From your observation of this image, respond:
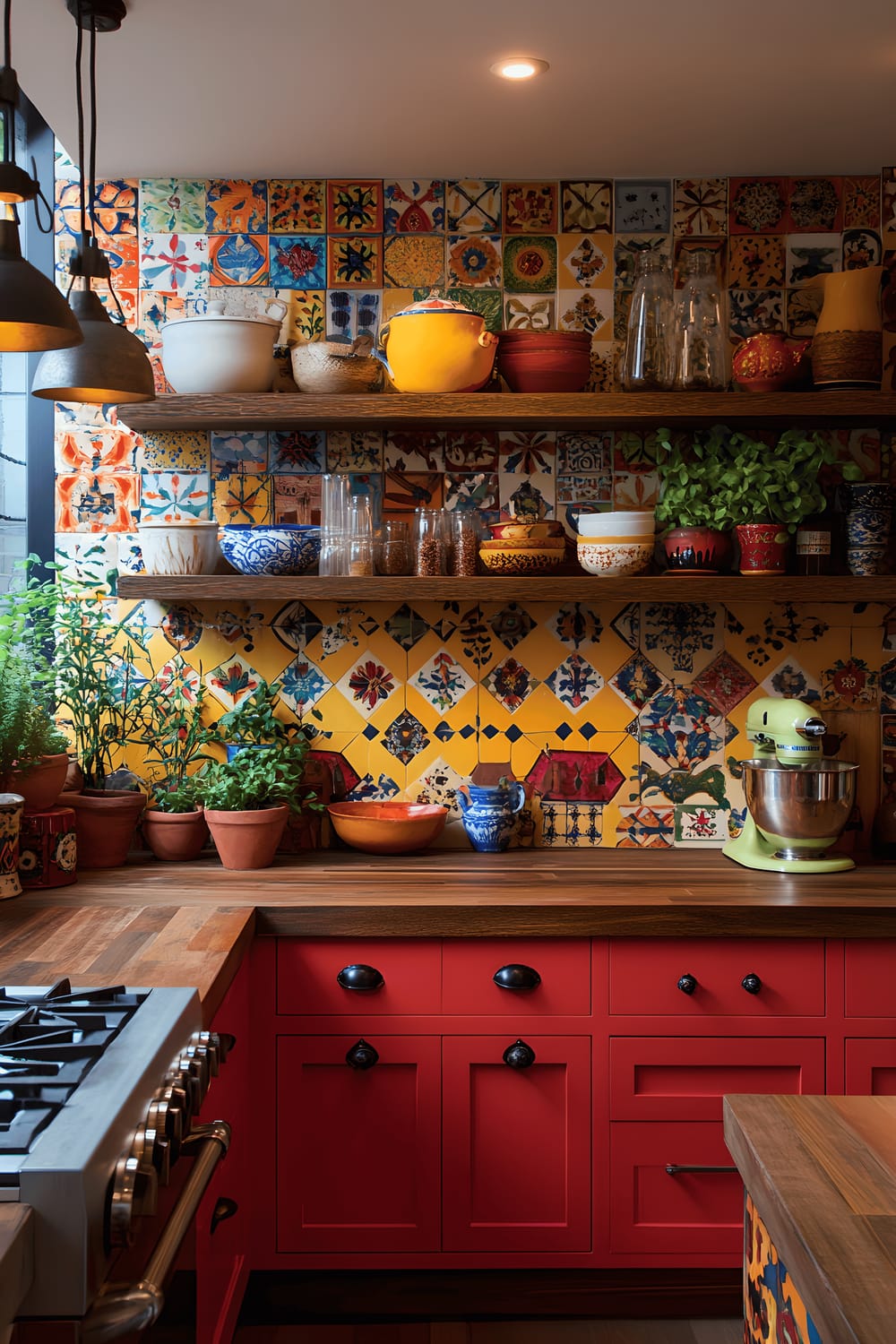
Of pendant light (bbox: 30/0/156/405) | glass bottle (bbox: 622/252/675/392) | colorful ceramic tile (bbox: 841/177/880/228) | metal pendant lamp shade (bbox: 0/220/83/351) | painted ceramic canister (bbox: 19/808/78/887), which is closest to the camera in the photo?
metal pendant lamp shade (bbox: 0/220/83/351)

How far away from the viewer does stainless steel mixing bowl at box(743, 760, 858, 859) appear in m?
2.71

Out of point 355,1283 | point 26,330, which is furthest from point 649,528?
point 355,1283

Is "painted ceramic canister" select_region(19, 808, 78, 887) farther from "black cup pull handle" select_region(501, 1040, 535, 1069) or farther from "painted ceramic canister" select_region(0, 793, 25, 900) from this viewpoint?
"black cup pull handle" select_region(501, 1040, 535, 1069)

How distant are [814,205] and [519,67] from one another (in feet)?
3.42

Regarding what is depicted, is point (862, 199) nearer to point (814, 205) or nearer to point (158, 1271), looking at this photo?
point (814, 205)

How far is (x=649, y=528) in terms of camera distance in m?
2.87

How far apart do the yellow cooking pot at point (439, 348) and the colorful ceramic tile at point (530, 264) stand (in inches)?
11.7

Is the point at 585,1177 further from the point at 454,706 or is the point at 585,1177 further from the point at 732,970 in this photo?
the point at 454,706

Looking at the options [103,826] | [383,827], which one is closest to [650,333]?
[383,827]

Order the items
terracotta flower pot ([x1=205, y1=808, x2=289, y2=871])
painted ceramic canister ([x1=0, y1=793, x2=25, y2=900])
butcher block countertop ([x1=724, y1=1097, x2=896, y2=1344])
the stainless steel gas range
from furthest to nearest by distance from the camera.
Result: terracotta flower pot ([x1=205, y1=808, x2=289, y2=871]) → painted ceramic canister ([x1=0, y1=793, x2=25, y2=900]) → the stainless steel gas range → butcher block countertop ([x1=724, y1=1097, x2=896, y2=1344])

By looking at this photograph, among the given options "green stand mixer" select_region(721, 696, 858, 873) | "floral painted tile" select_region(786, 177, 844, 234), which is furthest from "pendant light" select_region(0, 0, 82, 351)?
"floral painted tile" select_region(786, 177, 844, 234)

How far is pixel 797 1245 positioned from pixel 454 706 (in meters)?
2.09

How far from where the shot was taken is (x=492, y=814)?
9.78 ft

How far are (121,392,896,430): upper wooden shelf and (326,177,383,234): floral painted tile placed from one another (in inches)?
Answer: 22.0
